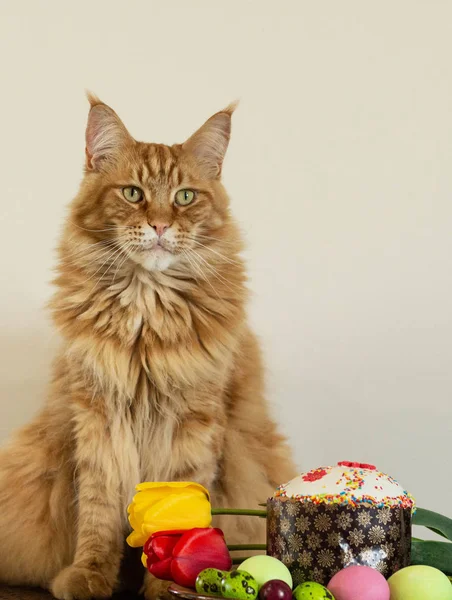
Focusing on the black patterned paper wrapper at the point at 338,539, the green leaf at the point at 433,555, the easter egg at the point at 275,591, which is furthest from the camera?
the green leaf at the point at 433,555

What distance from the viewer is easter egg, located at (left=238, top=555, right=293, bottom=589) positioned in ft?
3.11

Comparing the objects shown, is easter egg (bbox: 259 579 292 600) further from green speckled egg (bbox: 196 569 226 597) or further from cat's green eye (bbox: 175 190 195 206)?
cat's green eye (bbox: 175 190 195 206)

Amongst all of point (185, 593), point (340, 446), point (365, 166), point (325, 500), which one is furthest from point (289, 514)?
point (365, 166)

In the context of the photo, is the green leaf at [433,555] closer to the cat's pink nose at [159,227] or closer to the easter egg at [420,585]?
the easter egg at [420,585]

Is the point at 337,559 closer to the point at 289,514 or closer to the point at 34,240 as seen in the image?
the point at 289,514

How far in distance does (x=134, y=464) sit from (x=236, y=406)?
0.28 m

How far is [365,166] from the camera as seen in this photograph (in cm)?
225

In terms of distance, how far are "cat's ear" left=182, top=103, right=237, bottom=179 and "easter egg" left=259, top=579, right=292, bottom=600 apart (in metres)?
1.03

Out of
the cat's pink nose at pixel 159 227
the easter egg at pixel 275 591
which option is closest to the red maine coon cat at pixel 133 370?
the cat's pink nose at pixel 159 227

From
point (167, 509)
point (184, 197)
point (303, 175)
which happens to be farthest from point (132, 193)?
point (303, 175)

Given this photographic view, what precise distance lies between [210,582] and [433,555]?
39cm

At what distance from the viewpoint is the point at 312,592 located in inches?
35.5

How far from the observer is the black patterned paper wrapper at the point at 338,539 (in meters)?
1.00

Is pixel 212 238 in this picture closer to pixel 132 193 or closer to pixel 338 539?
pixel 132 193
